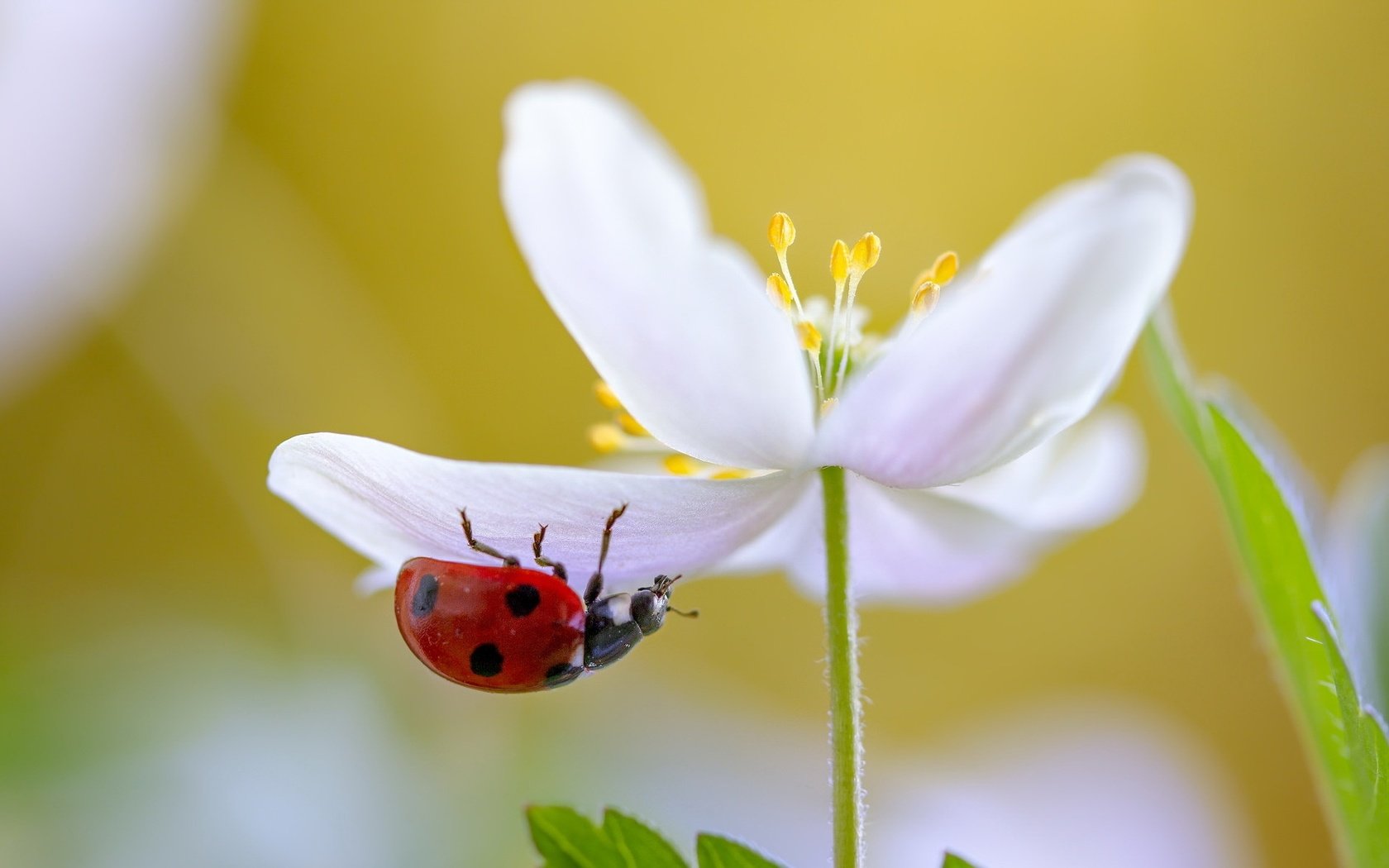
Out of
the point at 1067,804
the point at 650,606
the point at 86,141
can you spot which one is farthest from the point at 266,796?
the point at 86,141

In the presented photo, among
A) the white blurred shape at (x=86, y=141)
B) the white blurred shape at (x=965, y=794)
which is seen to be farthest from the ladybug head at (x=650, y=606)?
the white blurred shape at (x=86, y=141)

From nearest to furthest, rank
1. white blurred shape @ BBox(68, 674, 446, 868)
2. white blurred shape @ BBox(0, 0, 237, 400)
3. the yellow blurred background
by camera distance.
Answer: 1. white blurred shape @ BBox(68, 674, 446, 868)
2. white blurred shape @ BBox(0, 0, 237, 400)
3. the yellow blurred background

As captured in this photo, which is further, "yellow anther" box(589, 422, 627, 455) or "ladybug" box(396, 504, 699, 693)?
"yellow anther" box(589, 422, 627, 455)

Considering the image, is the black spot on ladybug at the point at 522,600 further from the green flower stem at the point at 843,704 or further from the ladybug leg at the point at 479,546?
the green flower stem at the point at 843,704

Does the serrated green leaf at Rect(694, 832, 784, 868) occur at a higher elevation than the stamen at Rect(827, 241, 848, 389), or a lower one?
lower

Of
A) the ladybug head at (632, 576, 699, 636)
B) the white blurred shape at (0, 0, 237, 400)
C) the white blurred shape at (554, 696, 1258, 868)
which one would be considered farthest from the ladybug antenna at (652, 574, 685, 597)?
the white blurred shape at (0, 0, 237, 400)

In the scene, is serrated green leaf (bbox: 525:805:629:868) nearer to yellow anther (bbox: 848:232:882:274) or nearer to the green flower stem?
the green flower stem

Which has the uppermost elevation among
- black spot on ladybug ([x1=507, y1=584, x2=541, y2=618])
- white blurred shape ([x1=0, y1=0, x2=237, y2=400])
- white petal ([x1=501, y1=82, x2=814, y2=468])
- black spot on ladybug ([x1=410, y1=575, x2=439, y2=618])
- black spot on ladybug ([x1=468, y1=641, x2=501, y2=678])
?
white blurred shape ([x1=0, y1=0, x2=237, y2=400])

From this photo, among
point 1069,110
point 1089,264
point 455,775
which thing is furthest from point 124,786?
point 1069,110

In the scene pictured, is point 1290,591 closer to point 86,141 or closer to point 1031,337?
point 1031,337
